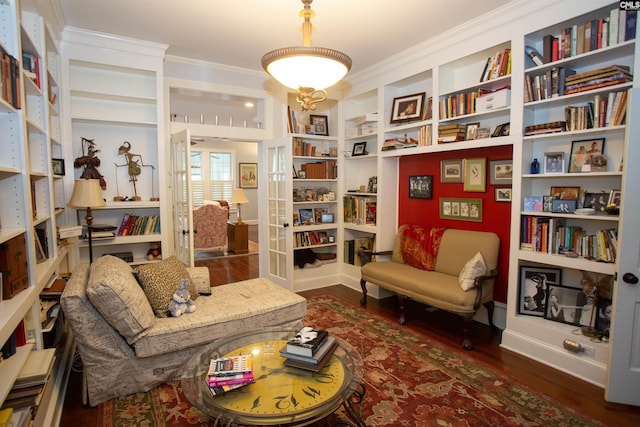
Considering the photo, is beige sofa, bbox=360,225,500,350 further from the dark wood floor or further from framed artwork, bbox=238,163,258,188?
framed artwork, bbox=238,163,258,188

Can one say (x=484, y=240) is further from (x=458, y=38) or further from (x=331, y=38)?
(x=331, y=38)

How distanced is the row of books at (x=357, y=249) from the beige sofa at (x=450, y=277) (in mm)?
673

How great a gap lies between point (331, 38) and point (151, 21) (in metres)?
1.63

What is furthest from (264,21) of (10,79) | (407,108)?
(10,79)

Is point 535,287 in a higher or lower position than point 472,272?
lower

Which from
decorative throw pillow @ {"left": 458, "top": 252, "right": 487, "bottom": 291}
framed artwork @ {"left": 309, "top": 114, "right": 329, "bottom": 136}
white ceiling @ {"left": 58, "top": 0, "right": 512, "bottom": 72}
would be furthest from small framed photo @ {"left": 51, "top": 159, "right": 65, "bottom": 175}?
decorative throw pillow @ {"left": 458, "top": 252, "right": 487, "bottom": 291}

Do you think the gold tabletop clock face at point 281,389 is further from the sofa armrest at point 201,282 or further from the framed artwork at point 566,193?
the framed artwork at point 566,193

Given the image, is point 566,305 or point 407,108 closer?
point 566,305

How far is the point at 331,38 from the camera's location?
3.53 m

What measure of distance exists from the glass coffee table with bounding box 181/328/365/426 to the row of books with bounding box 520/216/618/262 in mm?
1880

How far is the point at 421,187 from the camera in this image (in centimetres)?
418

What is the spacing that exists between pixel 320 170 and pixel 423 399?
3182mm

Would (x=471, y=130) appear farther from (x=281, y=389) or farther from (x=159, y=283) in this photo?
(x=159, y=283)

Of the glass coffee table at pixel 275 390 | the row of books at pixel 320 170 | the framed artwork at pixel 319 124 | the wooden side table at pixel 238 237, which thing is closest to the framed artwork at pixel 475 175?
the row of books at pixel 320 170
